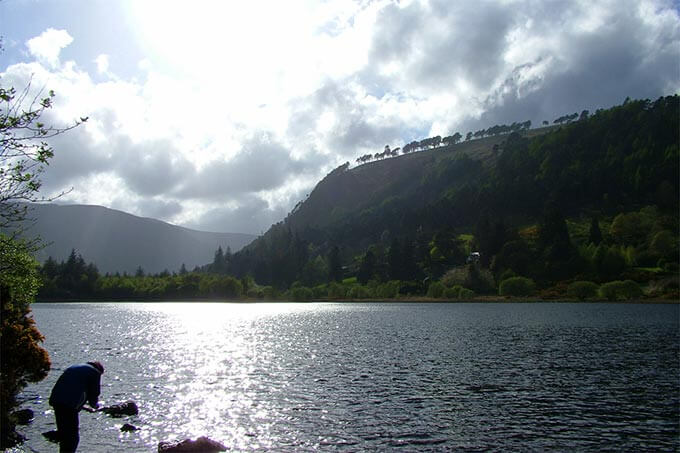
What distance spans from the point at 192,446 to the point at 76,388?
9088mm

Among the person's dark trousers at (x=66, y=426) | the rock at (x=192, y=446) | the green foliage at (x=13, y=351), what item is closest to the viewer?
the person's dark trousers at (x=66, y=426)

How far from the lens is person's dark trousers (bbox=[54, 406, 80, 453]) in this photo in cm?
2242

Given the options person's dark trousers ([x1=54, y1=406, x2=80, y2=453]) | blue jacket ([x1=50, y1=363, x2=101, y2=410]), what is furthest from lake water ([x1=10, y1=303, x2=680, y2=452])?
blue jacket ([x1=50, y1=363, x2=101, y2=410])

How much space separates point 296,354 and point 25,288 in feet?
147

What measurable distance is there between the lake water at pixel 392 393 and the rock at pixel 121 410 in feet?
2.47

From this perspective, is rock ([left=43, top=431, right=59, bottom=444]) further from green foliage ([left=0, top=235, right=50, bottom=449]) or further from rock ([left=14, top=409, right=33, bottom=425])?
rock ([left=14, top=409, right=33, bottom=425])

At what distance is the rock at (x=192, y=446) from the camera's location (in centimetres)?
2847

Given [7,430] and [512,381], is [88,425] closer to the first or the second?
[7,430]

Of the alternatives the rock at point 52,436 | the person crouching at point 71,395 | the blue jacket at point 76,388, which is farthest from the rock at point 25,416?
the blue jacket at point 76,388

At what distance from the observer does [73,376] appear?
2270cm

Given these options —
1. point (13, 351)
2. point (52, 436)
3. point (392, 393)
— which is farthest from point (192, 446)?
point (392, 393)

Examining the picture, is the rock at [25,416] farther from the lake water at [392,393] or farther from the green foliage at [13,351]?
the green foliage at [13,351]

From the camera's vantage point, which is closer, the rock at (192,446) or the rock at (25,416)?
the rock at (192,446)

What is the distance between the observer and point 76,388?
22500 mm
